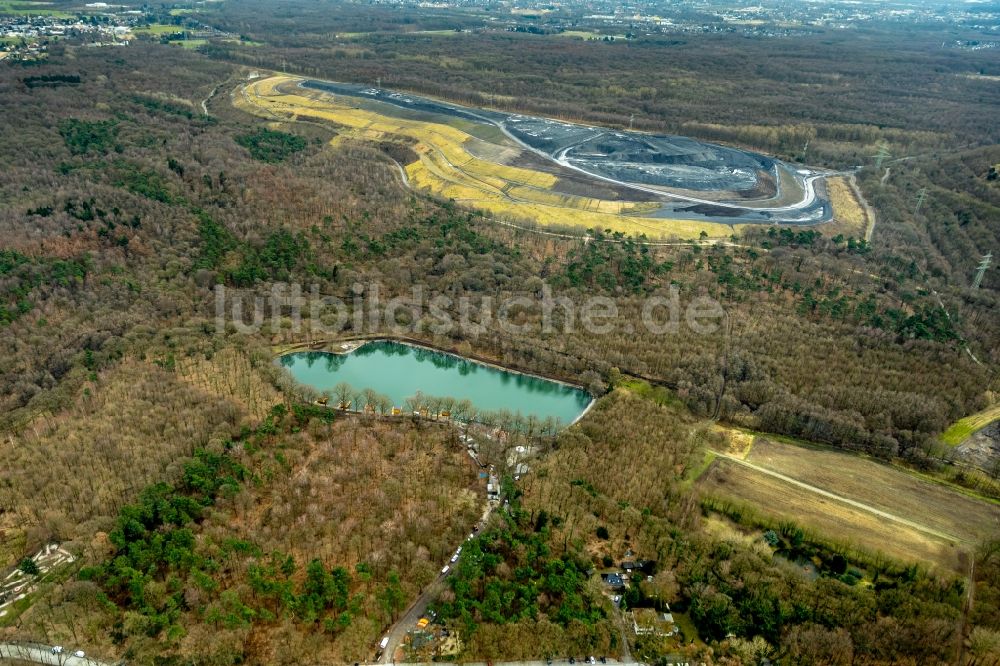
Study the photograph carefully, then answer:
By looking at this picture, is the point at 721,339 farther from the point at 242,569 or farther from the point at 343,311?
the point at 242,569

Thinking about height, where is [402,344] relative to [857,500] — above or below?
above

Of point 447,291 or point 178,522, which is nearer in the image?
point 178,522

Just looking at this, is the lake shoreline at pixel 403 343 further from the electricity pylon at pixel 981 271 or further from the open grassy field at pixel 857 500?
the electricity pylon at pixel 981 271

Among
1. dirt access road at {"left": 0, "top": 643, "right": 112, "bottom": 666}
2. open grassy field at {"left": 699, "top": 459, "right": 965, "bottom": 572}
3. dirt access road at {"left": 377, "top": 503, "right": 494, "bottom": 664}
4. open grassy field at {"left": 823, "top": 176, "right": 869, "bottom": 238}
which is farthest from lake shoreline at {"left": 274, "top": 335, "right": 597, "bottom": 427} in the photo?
open grassy field at {"left": 823, "top": 176, "right": 869, "bottom": 238}

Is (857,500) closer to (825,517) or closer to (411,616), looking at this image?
(825,517)

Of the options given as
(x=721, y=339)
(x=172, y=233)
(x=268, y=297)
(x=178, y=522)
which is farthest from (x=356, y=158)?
(x=178, y=522)

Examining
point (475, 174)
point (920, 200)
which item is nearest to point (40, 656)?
point (475, 174)
